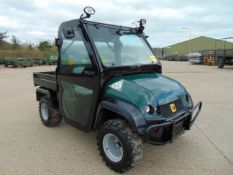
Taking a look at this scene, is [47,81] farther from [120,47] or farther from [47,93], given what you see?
[120,47]

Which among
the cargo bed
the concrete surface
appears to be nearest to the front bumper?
the concrete surface

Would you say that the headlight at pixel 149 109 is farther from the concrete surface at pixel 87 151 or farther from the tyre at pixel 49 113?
the tyre at pixel 49 113

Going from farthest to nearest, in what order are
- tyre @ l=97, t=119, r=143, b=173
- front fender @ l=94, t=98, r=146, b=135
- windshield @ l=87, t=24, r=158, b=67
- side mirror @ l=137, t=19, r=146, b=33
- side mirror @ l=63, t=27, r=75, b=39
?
side mirror @ l=137, t=19, r=146, b=33 → side mirror @ l=63, t=27, r=75, b=39 → windshield @ l=87, t=24, r=158, b=67 → tyre @ l=97, t=119, r=143, b=173 → front fender @ l=94, t=98, r=146, b=135

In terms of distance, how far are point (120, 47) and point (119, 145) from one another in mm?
1492

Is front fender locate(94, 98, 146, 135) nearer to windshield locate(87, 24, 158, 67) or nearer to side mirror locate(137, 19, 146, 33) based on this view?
windshield locate(87, 24, 158, 67)

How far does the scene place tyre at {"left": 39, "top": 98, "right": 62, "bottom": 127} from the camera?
520cm

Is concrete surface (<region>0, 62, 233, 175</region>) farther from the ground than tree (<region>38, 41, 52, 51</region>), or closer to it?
closer to it

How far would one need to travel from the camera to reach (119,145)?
11.9 feet

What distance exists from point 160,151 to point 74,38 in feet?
7.09

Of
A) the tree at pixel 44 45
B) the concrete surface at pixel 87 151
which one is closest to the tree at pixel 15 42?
the tree at pixel 44 45

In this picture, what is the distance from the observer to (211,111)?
6652 millimetres

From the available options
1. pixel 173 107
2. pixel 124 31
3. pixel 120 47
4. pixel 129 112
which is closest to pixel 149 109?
pixel 129 112

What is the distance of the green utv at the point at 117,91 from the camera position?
131 inches

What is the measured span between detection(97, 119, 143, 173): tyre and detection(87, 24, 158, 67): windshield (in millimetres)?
866
